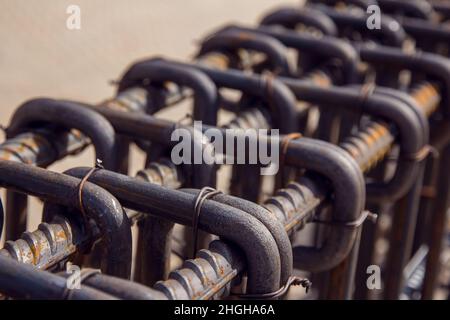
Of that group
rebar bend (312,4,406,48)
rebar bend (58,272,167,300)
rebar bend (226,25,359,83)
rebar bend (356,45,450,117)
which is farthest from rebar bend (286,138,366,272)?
rebar bend (312,4,406,48)

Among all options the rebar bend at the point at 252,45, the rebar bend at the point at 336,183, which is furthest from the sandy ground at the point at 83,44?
the rebar bend at the point at 336,183

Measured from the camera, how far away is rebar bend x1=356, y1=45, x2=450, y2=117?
3.10 m

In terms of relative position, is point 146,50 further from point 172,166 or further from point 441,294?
point 441,294

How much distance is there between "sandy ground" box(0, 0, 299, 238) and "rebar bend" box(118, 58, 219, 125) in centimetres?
79

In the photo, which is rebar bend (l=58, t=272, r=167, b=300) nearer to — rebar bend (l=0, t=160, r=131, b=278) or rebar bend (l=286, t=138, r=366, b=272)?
rebar bend (l=0, t=160, r=131, b=278)

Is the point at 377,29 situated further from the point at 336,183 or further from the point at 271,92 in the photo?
the point at 336,183

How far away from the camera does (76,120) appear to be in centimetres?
216

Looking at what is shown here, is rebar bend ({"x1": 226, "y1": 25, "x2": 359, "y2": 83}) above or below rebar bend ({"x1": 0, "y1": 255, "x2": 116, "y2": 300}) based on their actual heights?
above

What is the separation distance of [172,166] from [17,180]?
418 millimetres

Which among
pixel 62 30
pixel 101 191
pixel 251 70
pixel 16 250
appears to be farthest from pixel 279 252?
pixel 62 30

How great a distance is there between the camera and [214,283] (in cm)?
160

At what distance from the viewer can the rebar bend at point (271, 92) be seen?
2561 mm

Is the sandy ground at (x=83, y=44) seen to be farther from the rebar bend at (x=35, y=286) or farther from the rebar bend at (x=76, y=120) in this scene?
the rebar bend at (x=35, y=286)

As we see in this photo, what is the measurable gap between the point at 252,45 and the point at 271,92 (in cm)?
48
